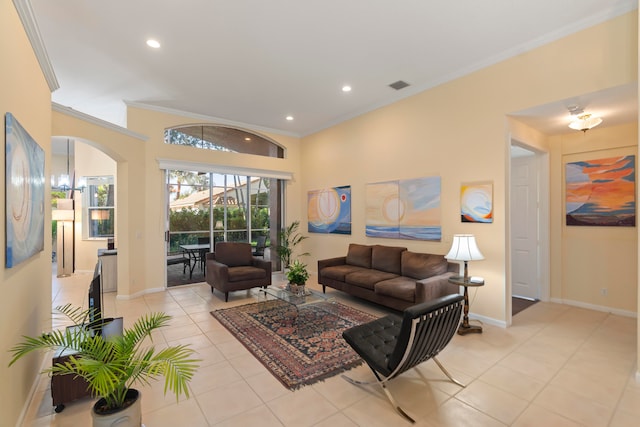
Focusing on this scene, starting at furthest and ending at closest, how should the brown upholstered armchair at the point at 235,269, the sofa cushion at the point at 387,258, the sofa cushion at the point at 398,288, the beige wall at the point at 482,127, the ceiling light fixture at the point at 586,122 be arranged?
1. the brown upholstered armchair at the point at 235,269
2. the sofa cushion at the point at 387,258
3. the sofa cushion at the point at 398,288
4. the ceiling light fixture at the point at 586,122
5. the beige wall at the point at 482,127

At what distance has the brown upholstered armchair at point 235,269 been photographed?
195 inches

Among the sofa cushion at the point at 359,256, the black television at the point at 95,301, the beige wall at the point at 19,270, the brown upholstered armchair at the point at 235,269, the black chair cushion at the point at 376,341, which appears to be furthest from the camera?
the sofa cushion at the point at 359,256

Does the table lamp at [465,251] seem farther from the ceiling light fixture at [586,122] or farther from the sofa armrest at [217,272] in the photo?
the sofa armrest at [217,272]

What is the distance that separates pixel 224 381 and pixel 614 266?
5.36 metres

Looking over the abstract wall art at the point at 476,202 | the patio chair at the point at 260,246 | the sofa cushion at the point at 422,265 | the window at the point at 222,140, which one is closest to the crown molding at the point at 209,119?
the window at the point at 222,140

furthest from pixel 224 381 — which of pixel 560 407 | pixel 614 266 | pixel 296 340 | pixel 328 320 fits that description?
pixel 614 266

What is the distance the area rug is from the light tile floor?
0.42ft

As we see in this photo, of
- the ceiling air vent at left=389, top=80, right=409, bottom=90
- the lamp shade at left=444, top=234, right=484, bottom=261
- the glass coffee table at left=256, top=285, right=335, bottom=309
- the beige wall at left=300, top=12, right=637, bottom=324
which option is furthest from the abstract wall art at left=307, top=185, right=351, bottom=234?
the lamp shade at left=444, top=234, right=484, bottom=261

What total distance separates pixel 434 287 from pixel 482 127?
7.45 ft

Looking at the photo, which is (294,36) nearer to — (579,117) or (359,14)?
(359,14)

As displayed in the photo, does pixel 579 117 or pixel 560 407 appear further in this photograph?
pixel 579 117

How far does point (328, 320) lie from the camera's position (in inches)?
161

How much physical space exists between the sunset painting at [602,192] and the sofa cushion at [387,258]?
106 inches

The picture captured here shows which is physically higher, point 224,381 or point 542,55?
point 542,55
